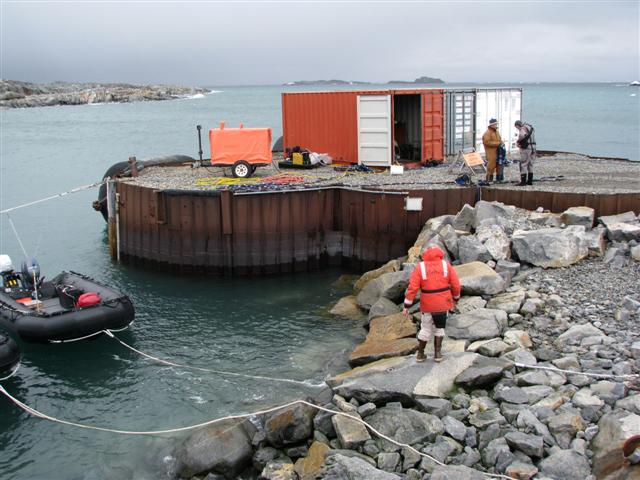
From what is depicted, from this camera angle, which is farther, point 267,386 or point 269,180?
point 269,180

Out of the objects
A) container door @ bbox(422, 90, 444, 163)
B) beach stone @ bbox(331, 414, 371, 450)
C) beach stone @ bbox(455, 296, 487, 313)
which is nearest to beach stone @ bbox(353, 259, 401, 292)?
beach stone @ bbox(455, 296, 487, 313)

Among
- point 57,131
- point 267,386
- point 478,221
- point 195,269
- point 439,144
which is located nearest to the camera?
point 267,386

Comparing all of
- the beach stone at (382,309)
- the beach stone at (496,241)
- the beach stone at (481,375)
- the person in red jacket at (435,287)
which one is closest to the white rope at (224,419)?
the beach stone at (481,375)

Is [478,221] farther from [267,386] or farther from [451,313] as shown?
[267,386]

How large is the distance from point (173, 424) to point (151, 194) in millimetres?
10829

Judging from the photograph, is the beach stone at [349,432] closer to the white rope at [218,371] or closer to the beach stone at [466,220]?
the white rope at [218,371]

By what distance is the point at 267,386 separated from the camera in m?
13.4

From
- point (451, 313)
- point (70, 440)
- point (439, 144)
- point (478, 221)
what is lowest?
point (70, 440)

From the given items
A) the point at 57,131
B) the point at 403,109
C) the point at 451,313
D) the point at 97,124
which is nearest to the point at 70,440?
the point at 451,313

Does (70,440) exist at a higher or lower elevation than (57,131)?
lower

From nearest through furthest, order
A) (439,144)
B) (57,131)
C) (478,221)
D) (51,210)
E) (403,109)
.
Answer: (478,221) < (439,144) < (403,109) < (51,210) < (57,131)

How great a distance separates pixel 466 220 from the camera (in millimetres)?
17766

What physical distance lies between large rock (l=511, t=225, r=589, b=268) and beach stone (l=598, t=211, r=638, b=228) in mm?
985

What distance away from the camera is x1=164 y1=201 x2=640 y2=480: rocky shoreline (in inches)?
343
